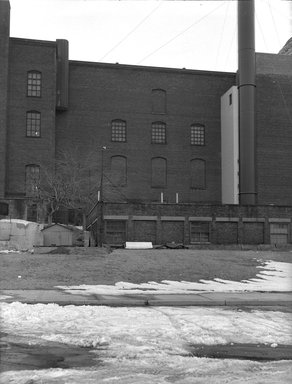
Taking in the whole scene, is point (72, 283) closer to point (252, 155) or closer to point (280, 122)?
point (252, 155)

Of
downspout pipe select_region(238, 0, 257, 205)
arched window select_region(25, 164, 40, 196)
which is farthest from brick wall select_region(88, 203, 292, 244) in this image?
arched window select_region(25, 164, 40, 196)

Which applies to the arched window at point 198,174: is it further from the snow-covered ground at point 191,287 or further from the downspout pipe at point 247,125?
the snow-covered ground at point 191,287

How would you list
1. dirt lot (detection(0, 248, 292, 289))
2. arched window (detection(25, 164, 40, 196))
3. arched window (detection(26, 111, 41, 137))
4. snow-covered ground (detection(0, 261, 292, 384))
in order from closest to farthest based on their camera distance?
snow-covered ground (detection(0, 261, 292, 384))
dirt lot (detection(0, 248, 292, 289))
arched window (detection(25, 164, 40, 196))
arched window (detection(26, 111, 41, 137))

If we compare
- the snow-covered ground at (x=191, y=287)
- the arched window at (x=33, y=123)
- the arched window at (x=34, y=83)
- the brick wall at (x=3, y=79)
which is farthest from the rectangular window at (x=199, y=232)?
the snow-covered ground at (x=191, y=287)

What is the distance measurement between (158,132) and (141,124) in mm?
2238

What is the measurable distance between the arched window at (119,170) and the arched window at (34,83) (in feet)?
36.6

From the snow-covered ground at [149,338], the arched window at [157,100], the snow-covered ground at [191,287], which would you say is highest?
the arched window at [157,100]

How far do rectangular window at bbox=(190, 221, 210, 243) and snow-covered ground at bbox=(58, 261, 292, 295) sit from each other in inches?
983

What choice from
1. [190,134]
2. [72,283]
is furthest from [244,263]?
[190,134]

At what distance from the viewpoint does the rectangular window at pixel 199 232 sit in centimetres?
4666

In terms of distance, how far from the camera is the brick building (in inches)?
2192

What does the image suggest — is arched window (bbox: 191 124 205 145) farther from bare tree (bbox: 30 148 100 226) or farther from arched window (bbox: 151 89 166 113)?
bare tree (bbox: 30 148 100 226)

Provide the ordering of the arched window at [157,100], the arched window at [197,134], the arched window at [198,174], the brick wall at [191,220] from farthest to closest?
the arched window at [197,134] < the arched window at [157,100] < the arched window at [198,174] < the brick wall at [191,220]

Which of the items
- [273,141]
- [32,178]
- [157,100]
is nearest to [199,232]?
[273,141]
